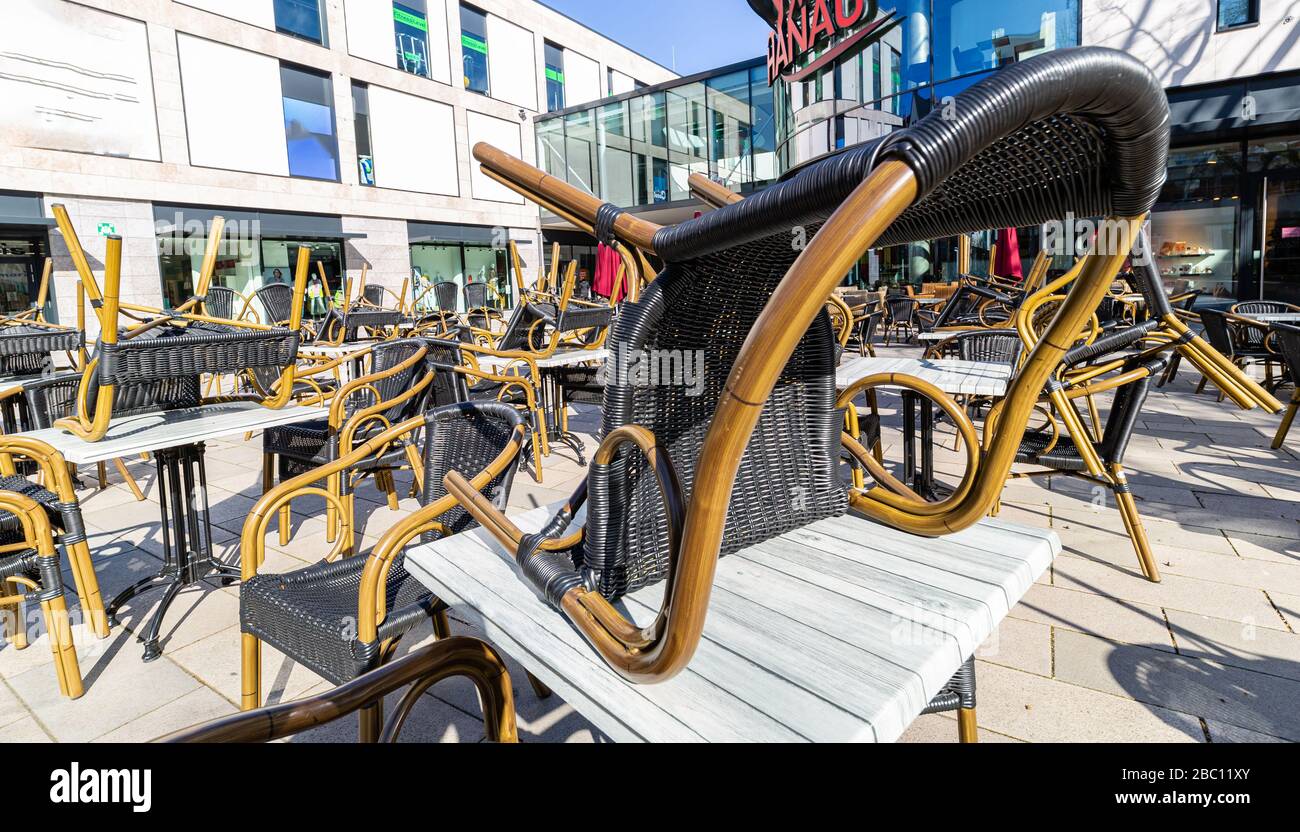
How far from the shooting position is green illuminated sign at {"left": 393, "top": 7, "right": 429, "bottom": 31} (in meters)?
18.5

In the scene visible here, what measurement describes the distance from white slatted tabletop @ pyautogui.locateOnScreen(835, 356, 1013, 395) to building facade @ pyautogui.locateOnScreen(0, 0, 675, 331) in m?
14.0

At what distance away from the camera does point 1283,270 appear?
10312 mm

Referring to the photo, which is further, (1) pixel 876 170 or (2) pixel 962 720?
(2) pixel 962 720

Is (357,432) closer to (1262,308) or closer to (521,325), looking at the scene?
(521,325)

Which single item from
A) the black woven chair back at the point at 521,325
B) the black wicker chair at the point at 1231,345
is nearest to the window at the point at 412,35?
the black woven chair back at the point at 521,325

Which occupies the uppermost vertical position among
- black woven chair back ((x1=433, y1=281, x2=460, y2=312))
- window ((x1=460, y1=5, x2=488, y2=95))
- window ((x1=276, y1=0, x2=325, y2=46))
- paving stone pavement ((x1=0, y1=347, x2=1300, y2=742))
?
window ((x1=460, y1=5, x2=488, y2=95))

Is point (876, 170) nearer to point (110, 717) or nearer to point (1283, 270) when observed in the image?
point (110, 717)

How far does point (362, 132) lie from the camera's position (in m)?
17.6

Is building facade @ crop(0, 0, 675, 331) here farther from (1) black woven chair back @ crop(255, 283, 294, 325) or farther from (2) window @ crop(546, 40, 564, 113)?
(1) black woven chair back @ crop(255, 283, 294, 325)

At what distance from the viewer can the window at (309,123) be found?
52.4 ft

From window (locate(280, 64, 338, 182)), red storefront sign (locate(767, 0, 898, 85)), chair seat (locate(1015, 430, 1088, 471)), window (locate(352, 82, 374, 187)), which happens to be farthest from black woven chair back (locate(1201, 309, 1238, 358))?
window (locate(352, 82, 374, 187))

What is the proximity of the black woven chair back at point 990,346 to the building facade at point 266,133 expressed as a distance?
13.9 m

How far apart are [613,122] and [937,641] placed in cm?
2204
